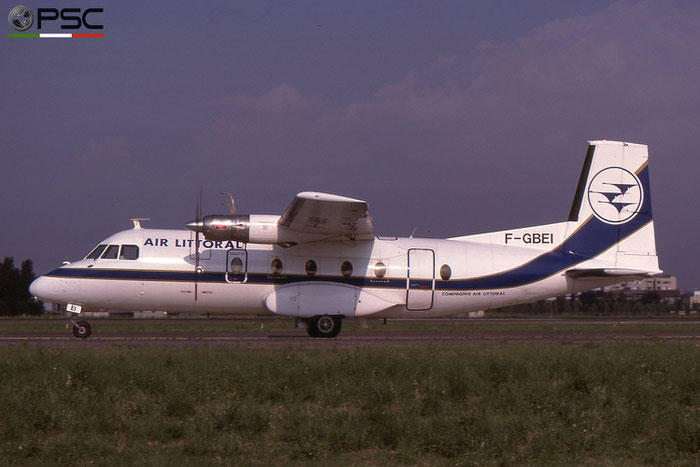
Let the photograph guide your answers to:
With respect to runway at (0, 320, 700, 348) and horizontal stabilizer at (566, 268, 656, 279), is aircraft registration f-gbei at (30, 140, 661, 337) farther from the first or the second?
runway at (0, 320, 700, 348)

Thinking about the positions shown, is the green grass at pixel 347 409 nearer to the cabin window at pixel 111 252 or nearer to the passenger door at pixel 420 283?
the cabin window at pixel 111 252

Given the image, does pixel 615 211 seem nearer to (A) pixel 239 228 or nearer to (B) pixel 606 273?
(B) pixel 606 273

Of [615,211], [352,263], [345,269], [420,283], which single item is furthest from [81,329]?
[615,211]

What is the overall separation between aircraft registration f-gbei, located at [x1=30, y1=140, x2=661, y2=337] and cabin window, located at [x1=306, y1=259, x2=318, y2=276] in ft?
0.10

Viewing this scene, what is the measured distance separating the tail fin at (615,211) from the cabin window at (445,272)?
13.7 ft

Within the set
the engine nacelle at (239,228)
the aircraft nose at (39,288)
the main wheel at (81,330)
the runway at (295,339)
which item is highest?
the engine nacelle at (239,228)

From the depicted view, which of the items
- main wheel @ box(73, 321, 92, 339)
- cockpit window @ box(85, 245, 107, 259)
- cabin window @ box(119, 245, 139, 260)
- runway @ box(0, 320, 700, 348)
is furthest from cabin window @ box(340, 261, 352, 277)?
main wheel @ box(73, 321, 92, 339)

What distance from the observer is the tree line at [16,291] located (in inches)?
2578

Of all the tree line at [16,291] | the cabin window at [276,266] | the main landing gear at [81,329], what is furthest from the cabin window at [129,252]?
the tree line at [16,291]

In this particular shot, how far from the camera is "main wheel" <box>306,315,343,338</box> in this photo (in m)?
20.2

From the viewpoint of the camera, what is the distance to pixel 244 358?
13.0 m

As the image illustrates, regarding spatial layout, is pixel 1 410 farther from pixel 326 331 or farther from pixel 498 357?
pixel 326 331

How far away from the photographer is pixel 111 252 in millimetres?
20141

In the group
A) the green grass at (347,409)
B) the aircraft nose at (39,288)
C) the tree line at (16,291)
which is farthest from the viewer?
the tree line at (16,291)
